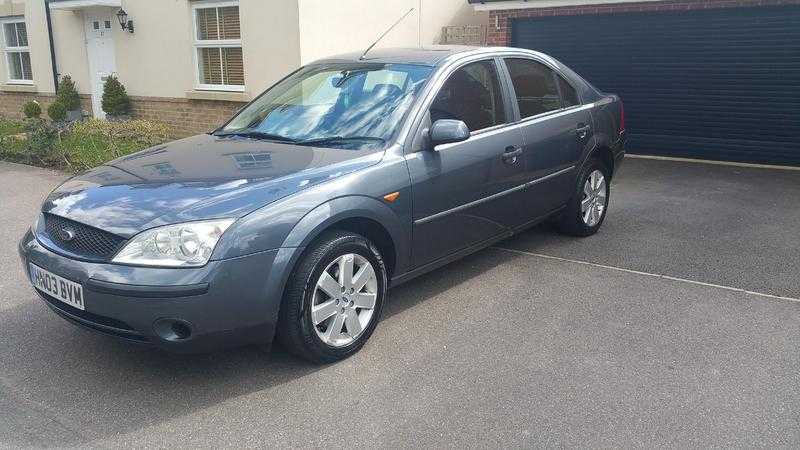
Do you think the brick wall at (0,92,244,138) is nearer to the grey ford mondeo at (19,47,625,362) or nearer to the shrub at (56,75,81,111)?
the shrub at (56,75,81,111)

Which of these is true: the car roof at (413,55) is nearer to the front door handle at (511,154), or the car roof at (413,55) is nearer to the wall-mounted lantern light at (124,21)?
the front door handle at (511,154)

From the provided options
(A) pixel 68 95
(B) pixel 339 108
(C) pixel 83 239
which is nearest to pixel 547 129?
(B) pixel 339 108

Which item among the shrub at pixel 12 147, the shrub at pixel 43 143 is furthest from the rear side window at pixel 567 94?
the shrub at pixel 12 147

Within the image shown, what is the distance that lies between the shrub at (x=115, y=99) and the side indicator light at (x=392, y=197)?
10.0 meters

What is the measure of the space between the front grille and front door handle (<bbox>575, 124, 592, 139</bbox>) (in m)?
3.80

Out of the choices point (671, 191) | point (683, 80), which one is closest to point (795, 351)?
point (671, 191)

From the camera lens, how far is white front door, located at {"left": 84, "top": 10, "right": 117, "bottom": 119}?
42.3ft

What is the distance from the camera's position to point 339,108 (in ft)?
A: 14.6

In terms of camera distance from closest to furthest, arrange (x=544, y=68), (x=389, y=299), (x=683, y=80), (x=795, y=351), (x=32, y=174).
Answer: (x=795, y=351), (x=389, y=299), (x=544, y=68), (x=32, y=174), (x=683, y=80)

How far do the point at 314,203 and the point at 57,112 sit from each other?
1153 centimetres

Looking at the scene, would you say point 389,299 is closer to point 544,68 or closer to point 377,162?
point 377,162

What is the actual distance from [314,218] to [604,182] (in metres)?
3.63

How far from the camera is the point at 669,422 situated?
124 inches

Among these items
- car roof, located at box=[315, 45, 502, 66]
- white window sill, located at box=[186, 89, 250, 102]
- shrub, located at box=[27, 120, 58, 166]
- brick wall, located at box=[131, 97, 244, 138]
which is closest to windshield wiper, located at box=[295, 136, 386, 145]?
car roof, located at box=[315, 45, 502, 66]
